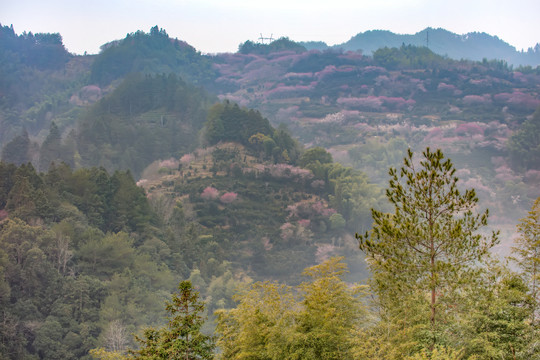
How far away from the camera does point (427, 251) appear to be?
13.6 meters

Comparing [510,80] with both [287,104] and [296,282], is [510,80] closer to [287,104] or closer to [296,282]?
[287,104]

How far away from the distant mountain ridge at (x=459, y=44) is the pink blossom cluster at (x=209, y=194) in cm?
12333

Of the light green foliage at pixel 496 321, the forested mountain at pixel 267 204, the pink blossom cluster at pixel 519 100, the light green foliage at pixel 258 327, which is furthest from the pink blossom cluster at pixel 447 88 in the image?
the light green foliage at pixel 496 321

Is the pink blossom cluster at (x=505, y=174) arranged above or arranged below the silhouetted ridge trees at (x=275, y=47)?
below

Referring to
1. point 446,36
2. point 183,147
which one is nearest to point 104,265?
point 183,147

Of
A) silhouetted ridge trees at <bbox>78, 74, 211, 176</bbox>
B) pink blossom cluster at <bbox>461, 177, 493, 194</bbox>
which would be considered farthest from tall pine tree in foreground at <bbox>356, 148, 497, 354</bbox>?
pink blossom cluster at <bbox>461, 177, 493, 194</bbox>

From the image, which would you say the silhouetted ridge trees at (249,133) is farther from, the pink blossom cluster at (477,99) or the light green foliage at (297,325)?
the pink blossom cluster at (477,99)

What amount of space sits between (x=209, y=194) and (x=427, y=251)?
37609 mm

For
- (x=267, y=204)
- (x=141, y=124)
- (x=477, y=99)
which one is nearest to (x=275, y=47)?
(x=477, y=99)

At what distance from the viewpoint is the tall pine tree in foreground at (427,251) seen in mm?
13031

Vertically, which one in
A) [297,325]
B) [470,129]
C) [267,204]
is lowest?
[267,204]

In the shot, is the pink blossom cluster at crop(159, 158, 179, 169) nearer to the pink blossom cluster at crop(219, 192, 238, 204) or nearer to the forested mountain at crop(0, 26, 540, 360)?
the forested mountain at crop(0, 26, 540, 360)

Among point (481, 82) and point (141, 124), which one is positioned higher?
point (481, 82)

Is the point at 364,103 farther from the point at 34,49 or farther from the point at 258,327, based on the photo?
the point at 258,327
